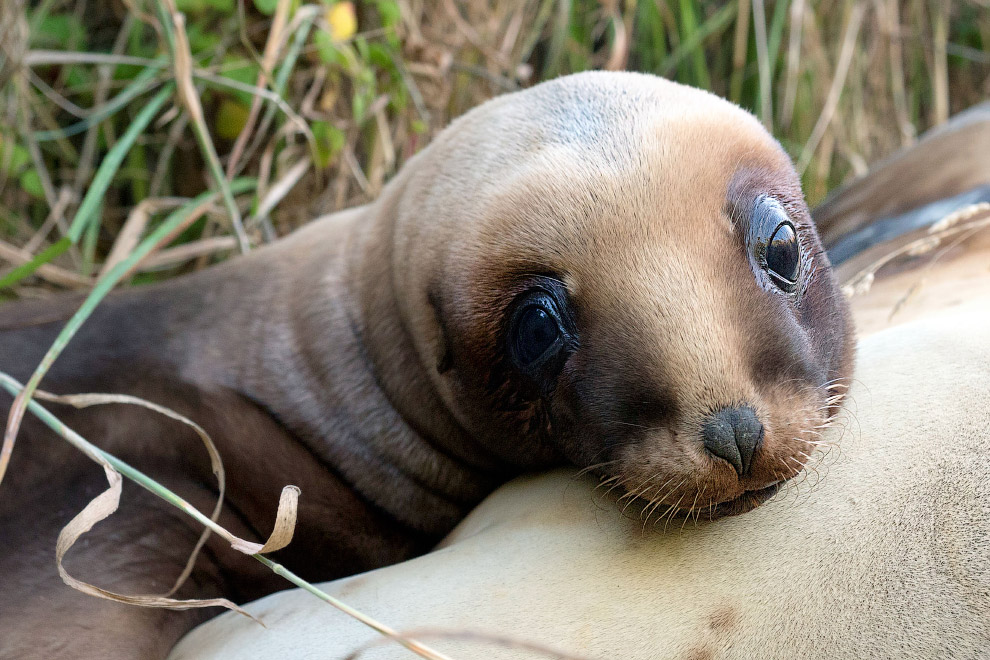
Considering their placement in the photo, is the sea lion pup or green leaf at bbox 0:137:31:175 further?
green leaf at bbox 0:137:31:175

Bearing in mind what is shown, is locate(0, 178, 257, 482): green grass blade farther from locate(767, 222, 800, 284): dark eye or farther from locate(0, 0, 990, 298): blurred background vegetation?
locate(767, 222, 800, 284): dark eye

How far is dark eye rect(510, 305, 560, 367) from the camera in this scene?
1.79m

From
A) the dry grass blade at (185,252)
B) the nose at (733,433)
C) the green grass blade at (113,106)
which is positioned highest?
the green grass blade at (113,106)

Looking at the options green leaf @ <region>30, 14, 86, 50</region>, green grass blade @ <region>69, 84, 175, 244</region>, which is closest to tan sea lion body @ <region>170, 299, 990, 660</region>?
green grass blade @ <region>69, 84, 175, 244</region>

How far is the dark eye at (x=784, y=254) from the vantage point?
1.78m

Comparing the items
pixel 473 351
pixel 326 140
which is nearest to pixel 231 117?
pixel 326 140

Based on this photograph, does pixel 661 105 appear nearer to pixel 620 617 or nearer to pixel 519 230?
pixel 519 230

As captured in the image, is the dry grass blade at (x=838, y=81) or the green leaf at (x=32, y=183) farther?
the dry grass blade at (x=838, y=81)

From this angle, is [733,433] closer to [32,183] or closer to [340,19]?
[340,19]

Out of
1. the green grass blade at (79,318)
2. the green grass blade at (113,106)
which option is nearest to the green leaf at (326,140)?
the green grass blade at (113,106)

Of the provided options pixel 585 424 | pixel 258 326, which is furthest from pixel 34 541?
pixel 585 424

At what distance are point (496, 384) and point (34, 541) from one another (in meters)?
1.05

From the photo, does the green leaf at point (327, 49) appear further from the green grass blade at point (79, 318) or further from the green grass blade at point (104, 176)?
the green grass blade at point (79, 318)

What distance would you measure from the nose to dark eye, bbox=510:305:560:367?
1.15ft
